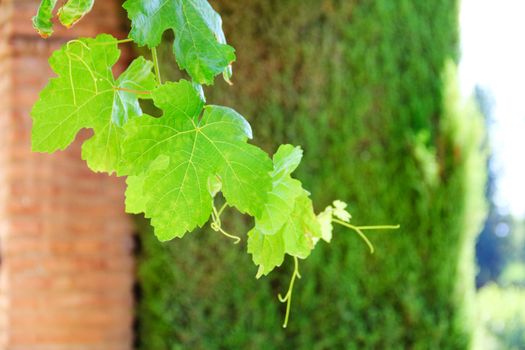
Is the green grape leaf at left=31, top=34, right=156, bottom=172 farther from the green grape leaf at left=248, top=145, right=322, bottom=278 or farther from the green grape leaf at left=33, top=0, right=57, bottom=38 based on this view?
the green grape leaf at left=248, top=145, right=322, bottom=278

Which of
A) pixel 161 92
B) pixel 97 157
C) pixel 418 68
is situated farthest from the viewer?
pixel 418 68

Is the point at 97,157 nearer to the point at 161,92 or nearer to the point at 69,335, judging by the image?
the point at 161,92

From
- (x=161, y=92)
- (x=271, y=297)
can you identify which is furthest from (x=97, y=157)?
(x=271, y=297)

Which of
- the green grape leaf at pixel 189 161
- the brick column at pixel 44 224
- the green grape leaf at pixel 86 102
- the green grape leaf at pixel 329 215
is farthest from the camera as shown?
the brick column at pixel 44 224

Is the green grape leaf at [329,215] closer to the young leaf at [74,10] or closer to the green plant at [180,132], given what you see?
the green plant at [180,132]

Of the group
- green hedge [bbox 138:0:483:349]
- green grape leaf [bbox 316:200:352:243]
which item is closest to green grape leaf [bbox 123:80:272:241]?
green grape leaf [bbox 316:200:352:243]

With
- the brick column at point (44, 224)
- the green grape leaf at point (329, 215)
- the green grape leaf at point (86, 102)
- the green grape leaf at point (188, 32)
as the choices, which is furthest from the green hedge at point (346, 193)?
the green grape leaf at point (188, 32)

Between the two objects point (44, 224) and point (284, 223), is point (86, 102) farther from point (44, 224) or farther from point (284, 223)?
point (44, 224)
